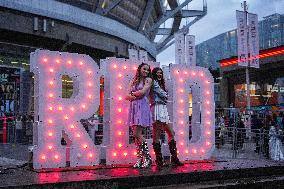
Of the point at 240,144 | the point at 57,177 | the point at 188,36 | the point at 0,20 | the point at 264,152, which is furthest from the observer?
the point at 188,36

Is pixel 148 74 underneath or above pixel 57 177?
above

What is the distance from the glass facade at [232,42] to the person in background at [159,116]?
34421mm

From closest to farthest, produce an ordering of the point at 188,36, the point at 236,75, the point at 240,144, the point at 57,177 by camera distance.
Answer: the point at 57,177, the point at 240,144, the point at 188,36, the point at 236,75

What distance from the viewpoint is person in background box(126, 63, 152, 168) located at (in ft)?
22.3

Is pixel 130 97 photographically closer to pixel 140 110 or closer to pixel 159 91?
pixel 140 110

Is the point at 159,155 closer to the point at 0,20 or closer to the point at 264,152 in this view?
the point at 264,152

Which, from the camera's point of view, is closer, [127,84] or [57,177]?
[57,177]

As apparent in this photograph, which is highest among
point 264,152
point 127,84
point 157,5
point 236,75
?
point 157,5

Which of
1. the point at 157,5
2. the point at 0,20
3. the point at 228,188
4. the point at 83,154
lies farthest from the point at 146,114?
the point at 157,5

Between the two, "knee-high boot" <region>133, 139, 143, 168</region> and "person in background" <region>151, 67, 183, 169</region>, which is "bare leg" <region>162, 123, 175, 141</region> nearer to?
"person in background" <region>151, 67, 183, 169</region>

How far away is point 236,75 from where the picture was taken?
38.1m

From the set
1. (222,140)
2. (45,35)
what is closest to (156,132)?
(222,140)

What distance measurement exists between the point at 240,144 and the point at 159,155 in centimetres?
860

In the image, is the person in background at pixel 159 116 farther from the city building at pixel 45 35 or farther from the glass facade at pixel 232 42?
the glass facade at pixel 232 42
